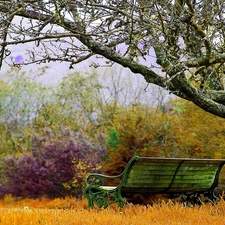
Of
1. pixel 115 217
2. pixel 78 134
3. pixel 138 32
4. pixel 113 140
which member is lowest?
pixel 115 217

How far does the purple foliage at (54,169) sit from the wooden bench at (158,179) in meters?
5.58

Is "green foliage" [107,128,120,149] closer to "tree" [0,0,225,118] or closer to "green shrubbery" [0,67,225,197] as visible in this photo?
"green shrubbery" [0,67,225,197]

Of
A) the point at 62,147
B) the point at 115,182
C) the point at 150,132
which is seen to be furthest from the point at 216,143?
the point at 62,147

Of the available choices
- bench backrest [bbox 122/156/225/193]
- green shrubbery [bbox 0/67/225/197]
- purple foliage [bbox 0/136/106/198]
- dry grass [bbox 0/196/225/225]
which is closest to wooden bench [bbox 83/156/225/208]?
bench backrest [bbox 122/156/225/193]

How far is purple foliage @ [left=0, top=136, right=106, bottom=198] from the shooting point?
13531mm

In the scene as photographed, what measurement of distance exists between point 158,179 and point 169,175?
211mm

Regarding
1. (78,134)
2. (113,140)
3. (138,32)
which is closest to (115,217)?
(138,32)

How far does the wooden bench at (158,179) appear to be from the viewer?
672 cm

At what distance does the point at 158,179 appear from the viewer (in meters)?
7.20

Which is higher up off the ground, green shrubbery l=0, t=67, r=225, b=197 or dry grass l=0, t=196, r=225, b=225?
green shrubbery l=0, t=67, r=225, b=197

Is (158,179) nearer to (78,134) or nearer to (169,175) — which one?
(169,175)

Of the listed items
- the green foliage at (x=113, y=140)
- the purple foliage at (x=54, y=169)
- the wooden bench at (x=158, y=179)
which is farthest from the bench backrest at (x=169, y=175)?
the purple foliage at (x=54, y=169)

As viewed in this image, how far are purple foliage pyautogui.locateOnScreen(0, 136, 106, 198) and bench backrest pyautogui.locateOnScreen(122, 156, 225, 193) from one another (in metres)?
5.60

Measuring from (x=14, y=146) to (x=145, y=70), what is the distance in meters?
13.3
